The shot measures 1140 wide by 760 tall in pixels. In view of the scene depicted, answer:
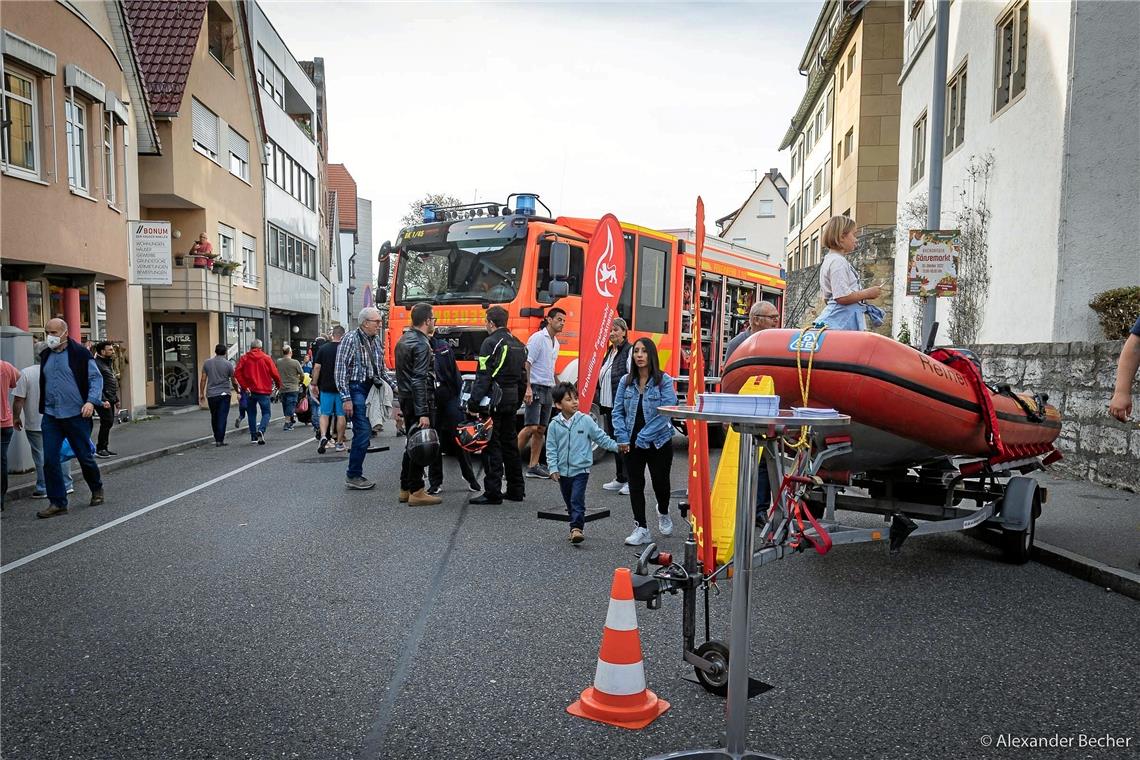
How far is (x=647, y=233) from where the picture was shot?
12.5 meters

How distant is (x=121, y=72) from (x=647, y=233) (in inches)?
484

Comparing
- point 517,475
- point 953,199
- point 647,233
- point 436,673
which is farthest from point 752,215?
point 436,673

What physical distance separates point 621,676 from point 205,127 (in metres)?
24.2

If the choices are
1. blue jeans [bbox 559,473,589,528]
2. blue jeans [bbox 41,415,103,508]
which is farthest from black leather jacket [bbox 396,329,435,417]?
blue jeans [bbox 41,415,103,508]

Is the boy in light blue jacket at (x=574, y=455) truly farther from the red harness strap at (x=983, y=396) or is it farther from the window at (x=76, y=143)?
the window at (x=76, y=143)

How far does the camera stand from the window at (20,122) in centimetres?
1304

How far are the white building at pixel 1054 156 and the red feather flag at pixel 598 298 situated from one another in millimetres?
4665

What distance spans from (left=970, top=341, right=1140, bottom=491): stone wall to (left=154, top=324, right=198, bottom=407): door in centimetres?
2063

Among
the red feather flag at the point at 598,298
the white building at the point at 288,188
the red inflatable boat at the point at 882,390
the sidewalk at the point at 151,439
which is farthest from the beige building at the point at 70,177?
the red inflatable boat at the point at 882,390

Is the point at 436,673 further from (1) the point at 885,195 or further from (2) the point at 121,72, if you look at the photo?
(1) the point at 885,195

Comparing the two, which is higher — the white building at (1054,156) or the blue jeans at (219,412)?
the white building at (1054,156)

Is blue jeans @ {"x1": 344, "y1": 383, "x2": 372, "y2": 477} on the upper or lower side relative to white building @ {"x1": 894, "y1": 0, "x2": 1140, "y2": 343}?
lower

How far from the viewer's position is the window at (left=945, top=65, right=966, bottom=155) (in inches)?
623

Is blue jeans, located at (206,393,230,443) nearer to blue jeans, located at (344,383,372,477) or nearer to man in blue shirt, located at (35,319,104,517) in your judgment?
man in blue shirt, located at (35,319,104,517)
